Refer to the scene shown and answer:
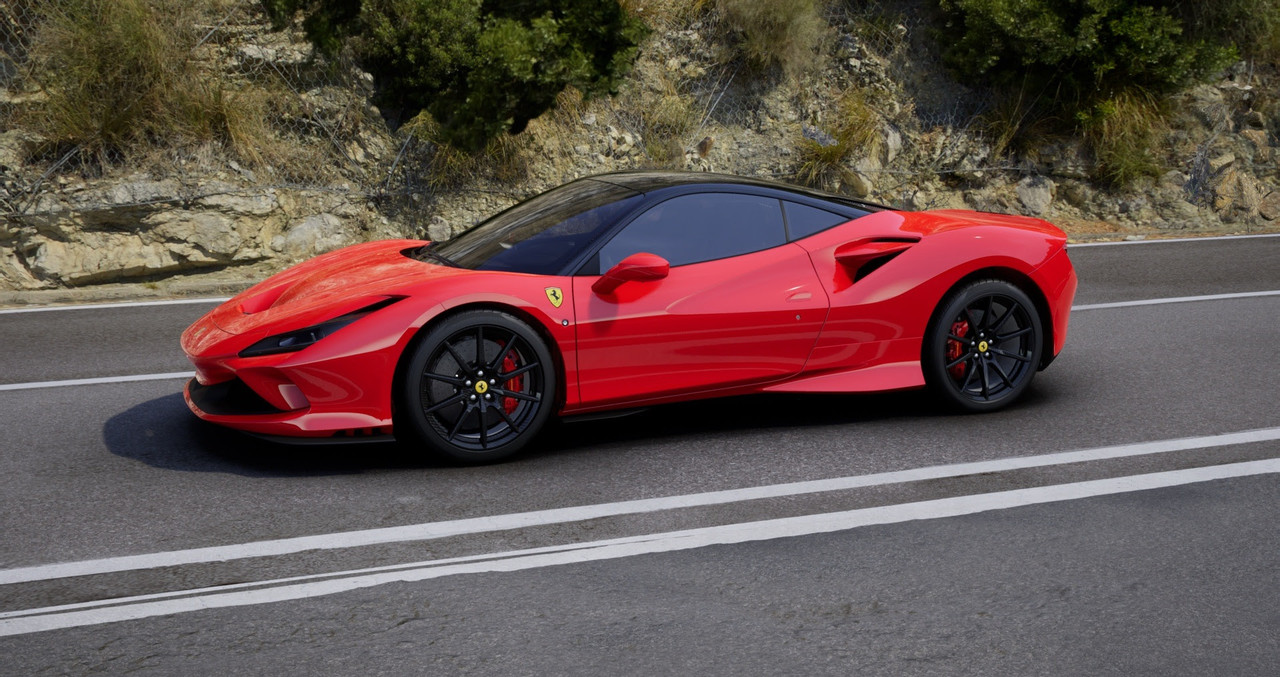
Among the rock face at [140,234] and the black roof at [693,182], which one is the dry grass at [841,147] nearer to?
the rock face at [140,234]

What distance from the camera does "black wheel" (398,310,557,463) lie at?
4727 mm

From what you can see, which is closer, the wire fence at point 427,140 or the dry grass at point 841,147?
the wire fence at point 427,140

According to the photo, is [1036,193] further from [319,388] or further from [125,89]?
[319,388]

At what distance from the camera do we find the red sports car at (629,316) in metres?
4.69

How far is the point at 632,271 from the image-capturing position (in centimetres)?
495

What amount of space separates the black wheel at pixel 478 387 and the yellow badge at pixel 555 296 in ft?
0.51

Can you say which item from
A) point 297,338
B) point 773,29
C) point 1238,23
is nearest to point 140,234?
point 297,338

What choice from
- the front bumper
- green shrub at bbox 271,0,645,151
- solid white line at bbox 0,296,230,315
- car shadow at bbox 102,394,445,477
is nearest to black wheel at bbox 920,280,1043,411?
car shadow at bbox 102,394,445,477

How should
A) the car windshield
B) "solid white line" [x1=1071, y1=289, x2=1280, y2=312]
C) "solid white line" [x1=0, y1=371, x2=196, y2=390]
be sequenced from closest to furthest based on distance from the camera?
1. the car windshield
2. "solid white line" [x1=0, y1=371, x2=196, y2=390]
3. "solid white line" [x1=1071, y1=289, x2=1280, y2=312]

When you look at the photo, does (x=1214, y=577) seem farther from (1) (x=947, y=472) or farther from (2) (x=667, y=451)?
(2) (x=667, y=451)

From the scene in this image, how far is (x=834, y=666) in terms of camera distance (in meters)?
3.25

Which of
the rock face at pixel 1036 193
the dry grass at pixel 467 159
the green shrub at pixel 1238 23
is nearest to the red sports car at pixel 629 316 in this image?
the dry grass at pixel 467 159

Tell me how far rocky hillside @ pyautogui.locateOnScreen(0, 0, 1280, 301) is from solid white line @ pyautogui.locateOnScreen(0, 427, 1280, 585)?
6664 mm

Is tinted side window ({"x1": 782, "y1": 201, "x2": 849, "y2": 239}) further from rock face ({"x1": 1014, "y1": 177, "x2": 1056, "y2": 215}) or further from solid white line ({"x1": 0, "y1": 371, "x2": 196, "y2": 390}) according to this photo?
rock face ({"x1": 1014, "y1": 177, "x2": 1056, "y2": 215})
